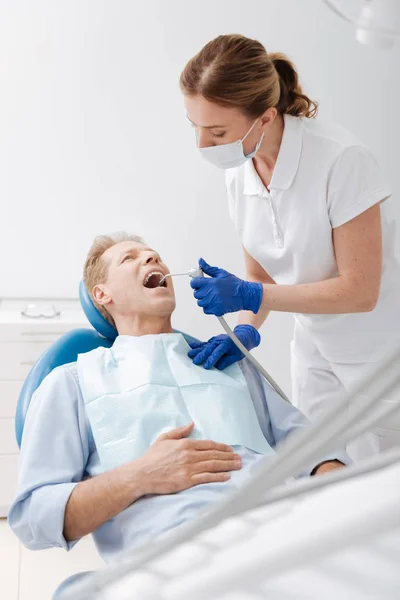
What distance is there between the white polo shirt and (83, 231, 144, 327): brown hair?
33cm

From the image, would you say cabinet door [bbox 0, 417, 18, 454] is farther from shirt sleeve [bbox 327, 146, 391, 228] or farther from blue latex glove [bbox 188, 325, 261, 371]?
shirt sleeve [bbox 327, 146, 391, 228]

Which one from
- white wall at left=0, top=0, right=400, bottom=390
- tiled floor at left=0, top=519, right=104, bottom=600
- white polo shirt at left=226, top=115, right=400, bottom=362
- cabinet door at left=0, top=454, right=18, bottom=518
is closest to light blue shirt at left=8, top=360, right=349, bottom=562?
white polo shirt at left=226, top=115, right=400, bottom=362

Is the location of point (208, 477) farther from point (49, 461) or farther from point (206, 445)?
point (49, 461)

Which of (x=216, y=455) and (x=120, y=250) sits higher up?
(x=120, y=250)

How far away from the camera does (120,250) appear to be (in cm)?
201

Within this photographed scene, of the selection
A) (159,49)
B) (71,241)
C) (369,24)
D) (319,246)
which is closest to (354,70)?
(159,49)

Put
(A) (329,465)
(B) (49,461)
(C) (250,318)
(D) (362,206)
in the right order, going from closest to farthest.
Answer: (B) (49,461) → (A) (329,465) → (D) (362,206) → (C) (250,318)

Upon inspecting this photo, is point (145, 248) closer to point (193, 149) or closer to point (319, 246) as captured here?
point (319, 246)

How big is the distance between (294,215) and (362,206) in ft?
0.66

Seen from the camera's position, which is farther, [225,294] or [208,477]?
A: [225,294]

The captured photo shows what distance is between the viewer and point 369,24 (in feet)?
3.10

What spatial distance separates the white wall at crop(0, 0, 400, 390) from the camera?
308 centimetres

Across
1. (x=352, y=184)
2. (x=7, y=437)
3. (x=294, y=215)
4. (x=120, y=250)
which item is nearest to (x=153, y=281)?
(x=120, y=250)

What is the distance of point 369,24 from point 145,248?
116 centimetres
